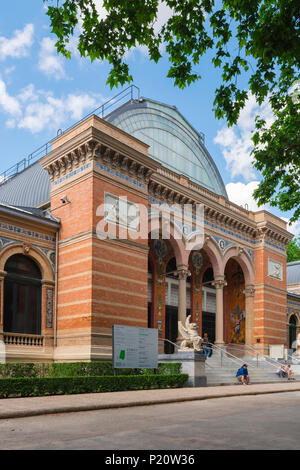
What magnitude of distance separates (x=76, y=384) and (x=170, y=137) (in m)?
22.0

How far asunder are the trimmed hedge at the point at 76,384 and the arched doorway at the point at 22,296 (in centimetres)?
581

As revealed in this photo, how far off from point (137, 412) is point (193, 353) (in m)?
9.00

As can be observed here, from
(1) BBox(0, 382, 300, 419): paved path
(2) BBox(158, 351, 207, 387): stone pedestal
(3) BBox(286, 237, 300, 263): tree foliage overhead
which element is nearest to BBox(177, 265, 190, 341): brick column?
(2) BBox(158, 351, 207, 387): stone pedestal

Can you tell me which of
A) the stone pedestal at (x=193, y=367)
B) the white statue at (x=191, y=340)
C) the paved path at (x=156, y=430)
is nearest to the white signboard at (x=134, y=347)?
the stone pedestal at (x=193, y=367)

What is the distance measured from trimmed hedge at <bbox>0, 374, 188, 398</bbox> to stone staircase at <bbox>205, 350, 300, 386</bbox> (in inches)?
159

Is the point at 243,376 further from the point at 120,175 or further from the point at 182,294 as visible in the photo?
the point at 120,175

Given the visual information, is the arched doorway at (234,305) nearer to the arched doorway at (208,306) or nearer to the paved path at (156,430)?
the arched doorway at (208,306)

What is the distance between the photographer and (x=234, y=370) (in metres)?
24.7

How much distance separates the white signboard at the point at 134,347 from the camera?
58.3ft

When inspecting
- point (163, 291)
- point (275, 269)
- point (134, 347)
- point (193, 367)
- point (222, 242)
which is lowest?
point (193, 367)

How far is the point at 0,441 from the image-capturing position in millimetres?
7328

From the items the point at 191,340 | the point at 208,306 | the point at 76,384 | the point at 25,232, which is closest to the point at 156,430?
the point at 76,384

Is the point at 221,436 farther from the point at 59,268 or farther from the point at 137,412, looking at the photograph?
the point at 59,268
